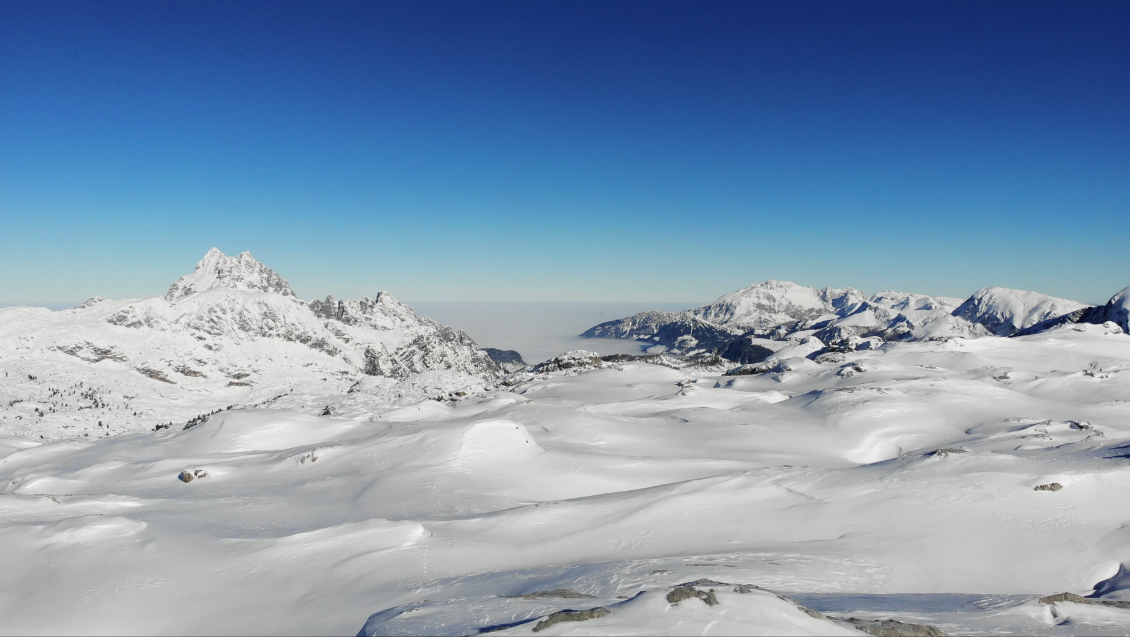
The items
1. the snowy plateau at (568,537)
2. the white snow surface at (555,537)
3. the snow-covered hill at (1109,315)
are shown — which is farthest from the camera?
the snow-covered hill at (1109,315)

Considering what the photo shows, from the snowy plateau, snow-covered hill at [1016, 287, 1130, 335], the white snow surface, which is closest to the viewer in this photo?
the snowy plateau

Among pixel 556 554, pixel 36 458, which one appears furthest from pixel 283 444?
pixel 556 554

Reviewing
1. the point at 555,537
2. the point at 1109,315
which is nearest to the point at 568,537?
the point at 555,537

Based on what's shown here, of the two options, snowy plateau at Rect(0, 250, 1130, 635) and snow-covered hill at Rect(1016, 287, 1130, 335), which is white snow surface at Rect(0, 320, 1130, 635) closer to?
snowy plateau at Rect(0, 250, 1130, 635)

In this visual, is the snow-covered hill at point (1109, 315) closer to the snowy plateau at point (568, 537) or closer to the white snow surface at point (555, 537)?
the white snow surface at point (555, 537)

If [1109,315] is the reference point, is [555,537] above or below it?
above

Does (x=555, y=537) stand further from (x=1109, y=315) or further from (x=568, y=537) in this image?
(x=1109, y=315)

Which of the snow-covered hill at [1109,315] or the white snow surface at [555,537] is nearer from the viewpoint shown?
the white snow surface at [555,537]

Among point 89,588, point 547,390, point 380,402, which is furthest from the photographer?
point 547,390

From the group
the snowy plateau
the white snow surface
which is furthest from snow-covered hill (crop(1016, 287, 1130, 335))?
the snowy plateau

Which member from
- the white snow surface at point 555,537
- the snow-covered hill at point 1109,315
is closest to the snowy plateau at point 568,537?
the white snow surface at point 555,537

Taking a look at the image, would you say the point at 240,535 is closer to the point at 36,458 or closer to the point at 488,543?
the point at 488,543
